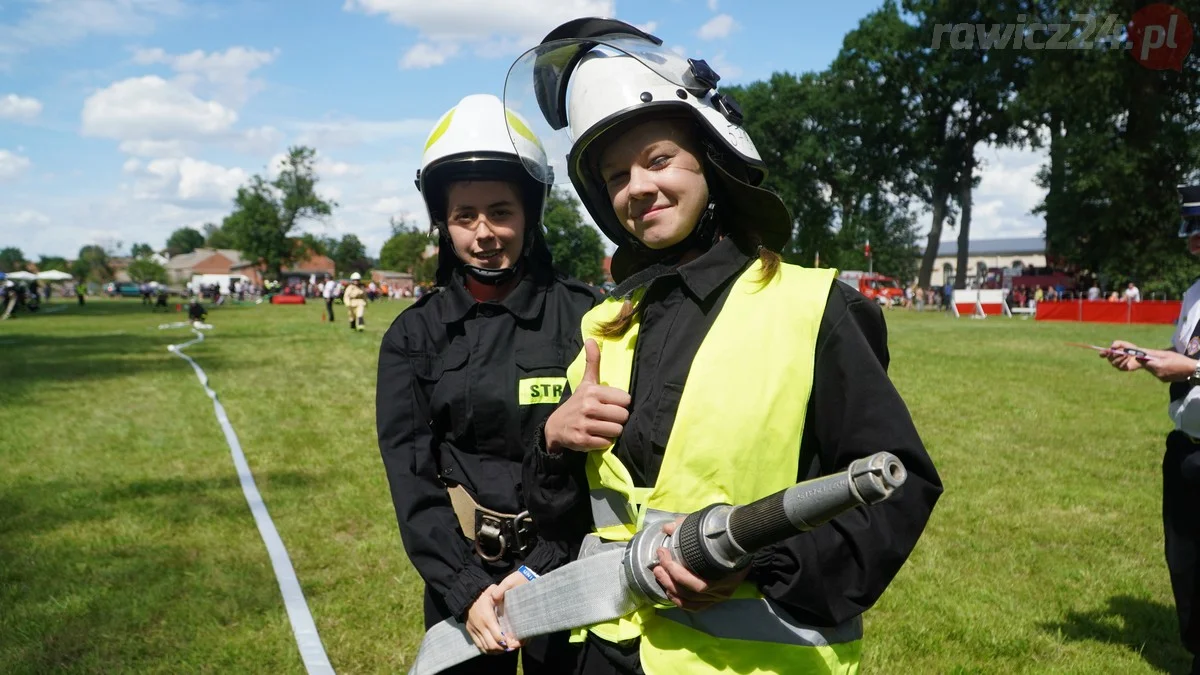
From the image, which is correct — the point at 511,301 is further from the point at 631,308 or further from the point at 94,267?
the point at 94,267

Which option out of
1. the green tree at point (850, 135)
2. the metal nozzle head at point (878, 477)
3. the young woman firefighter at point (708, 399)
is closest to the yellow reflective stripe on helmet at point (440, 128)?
the young woman firefighter at point (708, 399)

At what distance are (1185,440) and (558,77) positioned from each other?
341 centimetres

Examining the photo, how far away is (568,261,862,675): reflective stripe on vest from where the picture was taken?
5.47ft

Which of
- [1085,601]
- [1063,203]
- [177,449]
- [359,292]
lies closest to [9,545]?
[177,449]

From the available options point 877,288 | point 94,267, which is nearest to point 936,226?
point 877,288

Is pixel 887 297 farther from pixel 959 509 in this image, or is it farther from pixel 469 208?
pixel 469 208

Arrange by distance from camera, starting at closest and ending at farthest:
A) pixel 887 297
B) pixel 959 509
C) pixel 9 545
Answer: pixel 9 545
pixel 959 509
pixel 887 297

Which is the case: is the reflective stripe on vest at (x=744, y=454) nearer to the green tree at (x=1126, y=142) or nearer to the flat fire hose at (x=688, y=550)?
the flat fire hose at (x=688, y=550)

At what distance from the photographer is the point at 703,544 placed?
151cm

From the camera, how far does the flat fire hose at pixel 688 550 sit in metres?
1.32

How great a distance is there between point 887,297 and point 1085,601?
179ft

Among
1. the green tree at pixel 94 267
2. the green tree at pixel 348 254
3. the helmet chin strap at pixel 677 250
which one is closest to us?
the helmet chin strap at pixel 677 250

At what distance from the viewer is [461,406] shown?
260 cm

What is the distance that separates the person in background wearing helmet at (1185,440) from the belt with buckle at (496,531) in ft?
9.48
